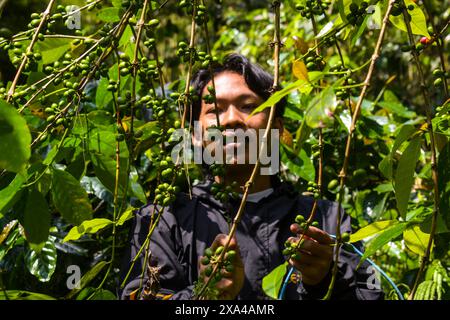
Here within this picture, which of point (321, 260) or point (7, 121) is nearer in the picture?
point (7, 121)

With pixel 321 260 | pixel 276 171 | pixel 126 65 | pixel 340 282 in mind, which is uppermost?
pixel 126 65

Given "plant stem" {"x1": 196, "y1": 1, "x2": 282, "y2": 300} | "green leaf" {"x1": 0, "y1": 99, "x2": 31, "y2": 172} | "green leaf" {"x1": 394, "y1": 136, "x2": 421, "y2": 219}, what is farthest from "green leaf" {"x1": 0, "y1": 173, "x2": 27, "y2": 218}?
"green leaf" {"x1": 394, "y1": 136, "x2": 421, "y2": 219}

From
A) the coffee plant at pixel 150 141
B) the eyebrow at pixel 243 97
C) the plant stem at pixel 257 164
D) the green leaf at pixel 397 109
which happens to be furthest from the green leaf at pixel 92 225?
the green leaf at pixel 397 109

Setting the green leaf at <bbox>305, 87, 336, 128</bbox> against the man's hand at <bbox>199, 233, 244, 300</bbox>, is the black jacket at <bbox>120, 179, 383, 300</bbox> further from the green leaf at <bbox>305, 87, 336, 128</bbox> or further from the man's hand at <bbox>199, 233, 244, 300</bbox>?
the green leaf at <bbox>305, 87, 336, 128</bbox>

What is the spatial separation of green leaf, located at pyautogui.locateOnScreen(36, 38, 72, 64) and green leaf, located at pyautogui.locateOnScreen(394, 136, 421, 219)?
2.40 ft

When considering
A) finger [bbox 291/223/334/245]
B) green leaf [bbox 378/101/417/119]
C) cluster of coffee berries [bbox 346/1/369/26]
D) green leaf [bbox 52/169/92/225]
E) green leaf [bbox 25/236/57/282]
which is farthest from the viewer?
green leaf [bbox 378/101/417/119]

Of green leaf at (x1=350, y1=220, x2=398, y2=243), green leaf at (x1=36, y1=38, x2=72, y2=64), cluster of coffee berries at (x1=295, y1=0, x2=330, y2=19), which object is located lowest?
green leaf at (x1=350, y1=220, x2=398, y2=243)

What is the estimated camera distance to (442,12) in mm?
3547

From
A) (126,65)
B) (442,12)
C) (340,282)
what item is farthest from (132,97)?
(442,12)

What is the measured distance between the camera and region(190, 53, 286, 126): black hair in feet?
5.46

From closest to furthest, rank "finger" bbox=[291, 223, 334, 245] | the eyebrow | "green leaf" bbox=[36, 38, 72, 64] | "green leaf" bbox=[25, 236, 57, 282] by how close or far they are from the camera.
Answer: "finger" bbox=[291, 223, 334, 245]
"green leaf" bbox=[36, 38, 72, 64]
"green leaf" bbox=[25, 236, 57, 282]
the eyebrow
